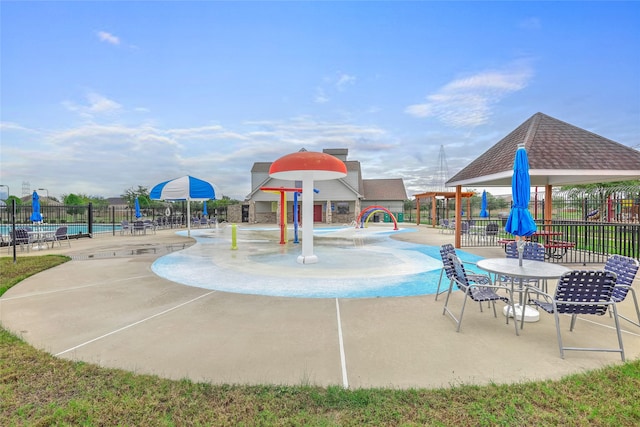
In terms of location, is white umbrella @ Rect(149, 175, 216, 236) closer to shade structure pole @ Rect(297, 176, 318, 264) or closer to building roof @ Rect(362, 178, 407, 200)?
shade structure pole @ Rect(297, 176, 318, 264)

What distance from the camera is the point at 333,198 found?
32156 mm

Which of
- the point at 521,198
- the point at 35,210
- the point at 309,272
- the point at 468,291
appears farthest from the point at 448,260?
the point at 35,210

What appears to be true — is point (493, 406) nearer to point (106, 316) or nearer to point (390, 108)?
point (106, 316)

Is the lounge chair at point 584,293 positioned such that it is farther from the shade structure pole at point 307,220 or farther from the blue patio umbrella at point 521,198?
the shade structure pole at point 307,220

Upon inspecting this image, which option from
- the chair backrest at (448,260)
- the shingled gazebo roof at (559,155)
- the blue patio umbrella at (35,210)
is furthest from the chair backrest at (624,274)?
the blue patio umbrella at (35,210)

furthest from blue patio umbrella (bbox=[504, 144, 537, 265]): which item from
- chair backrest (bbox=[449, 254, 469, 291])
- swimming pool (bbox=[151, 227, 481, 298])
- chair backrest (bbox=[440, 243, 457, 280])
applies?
swimming pool (bbox=[151, 227, 481, 298])

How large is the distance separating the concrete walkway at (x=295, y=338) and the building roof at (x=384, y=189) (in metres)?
31.2

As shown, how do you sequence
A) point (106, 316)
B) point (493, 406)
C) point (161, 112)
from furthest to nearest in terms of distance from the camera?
1. point (161, 112)
2. point (106, 316)
3. point (493, 406)

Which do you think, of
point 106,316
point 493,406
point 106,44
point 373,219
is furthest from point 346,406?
point 373,219

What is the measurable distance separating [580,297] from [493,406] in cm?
220

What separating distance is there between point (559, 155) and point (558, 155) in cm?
3

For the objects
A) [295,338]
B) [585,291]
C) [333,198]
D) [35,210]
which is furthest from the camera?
[333,198]

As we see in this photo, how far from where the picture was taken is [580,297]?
12.0 ft

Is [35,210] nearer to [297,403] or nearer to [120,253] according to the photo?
[120,253]
